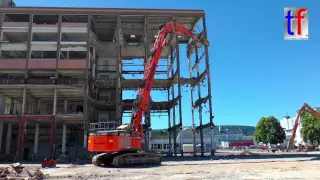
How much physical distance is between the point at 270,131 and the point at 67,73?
53.1 m

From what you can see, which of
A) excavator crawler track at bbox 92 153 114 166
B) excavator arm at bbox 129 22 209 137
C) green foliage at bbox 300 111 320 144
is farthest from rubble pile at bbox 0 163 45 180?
green foliage at bbox 300 111 320 144

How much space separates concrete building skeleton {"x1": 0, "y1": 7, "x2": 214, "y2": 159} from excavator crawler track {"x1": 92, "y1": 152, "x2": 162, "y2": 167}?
788 inches

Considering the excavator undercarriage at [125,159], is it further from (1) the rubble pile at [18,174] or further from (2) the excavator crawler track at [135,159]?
(1) the rubble pile at [18,174]

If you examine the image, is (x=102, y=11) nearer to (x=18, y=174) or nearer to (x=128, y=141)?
(x=128, y=141)

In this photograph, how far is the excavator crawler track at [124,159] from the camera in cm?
2821

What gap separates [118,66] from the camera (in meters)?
54.5

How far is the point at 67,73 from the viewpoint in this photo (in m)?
55.3

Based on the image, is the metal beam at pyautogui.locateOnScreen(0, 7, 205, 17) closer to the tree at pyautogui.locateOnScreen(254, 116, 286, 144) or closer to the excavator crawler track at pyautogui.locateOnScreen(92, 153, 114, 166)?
the excavator crawler track at pyautogui.locateOnScreen(92, 153, 114, 166)

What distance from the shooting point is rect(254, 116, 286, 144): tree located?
8094 centimetres

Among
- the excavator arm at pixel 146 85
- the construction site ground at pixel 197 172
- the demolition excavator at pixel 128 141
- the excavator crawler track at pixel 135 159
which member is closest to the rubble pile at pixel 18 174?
the construction site ground at pixel 197 172

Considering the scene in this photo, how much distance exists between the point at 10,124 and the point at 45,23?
65.5 ft

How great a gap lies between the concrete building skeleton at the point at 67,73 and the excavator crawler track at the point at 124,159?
20.0m

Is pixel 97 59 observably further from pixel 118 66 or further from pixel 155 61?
pixel 155 61

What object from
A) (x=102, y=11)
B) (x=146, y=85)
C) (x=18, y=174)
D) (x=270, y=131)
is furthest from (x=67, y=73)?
(x=270, y=131)
